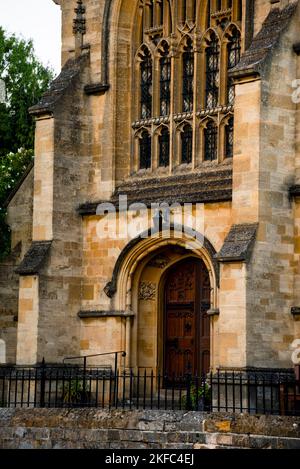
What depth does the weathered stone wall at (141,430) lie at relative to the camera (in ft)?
80.4

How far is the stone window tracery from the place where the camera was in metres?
33.3

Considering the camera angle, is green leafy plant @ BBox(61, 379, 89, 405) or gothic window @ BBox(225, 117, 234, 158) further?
gothic window @ BBox(225, 117, 234, 158)

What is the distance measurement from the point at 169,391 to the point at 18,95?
15.5 metres

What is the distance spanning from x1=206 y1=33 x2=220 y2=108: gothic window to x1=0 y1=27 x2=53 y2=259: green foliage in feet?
37.4

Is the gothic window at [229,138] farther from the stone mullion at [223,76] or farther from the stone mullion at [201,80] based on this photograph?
the stone mullion at [201,80]

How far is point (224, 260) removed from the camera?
30047 millimetres

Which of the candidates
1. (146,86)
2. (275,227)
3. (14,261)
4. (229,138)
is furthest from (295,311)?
(14,261)

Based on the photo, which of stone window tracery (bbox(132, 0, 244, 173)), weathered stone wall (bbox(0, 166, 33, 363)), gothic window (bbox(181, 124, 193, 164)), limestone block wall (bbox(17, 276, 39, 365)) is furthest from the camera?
weathered stone wall (bbox(0, 166, 33, 363))

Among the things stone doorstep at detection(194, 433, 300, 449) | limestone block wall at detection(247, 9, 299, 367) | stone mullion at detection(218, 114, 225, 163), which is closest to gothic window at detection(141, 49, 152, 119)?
stone mullion at detection(218, 114, 225, 163)

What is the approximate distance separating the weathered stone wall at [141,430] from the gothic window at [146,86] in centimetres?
974

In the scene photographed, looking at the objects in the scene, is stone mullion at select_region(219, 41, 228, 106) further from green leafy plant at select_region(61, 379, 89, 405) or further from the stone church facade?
green leafy plant at select_region(61, 379, 89, 405)

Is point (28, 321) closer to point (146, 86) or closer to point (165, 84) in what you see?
point (146, 86)

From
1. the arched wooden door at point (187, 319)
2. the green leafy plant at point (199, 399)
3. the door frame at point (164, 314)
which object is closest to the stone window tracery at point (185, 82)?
the door frame at point (164, 314)
